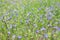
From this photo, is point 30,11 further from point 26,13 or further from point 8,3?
point 8,3

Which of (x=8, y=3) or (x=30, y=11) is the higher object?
(x=8, y=3)

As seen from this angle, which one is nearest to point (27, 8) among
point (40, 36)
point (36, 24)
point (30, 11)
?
point (30, 11)

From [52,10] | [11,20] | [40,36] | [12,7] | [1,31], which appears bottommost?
[40,36]

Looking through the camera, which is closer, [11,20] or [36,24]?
[36,24]

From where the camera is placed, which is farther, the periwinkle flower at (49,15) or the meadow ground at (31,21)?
the periwinkle flower at (49,15)

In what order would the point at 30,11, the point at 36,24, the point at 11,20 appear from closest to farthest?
Result: the point at 36,24, the point at 11,20, the point at 30,11

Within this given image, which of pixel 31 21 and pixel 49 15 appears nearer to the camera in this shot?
pixel 31 21

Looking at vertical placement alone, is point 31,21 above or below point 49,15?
below

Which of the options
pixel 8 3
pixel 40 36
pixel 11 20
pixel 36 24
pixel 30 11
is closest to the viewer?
pixel 40 36
